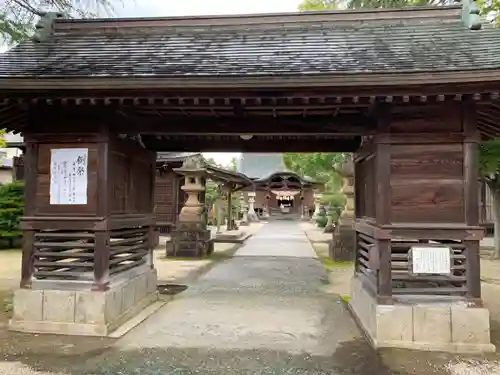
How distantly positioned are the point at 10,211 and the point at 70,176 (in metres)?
11.8

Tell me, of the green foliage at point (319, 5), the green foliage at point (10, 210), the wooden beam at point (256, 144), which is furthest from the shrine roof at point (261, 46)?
the green foliage at point (10, 210)

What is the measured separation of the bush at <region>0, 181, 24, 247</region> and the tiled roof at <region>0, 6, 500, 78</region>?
424 inches

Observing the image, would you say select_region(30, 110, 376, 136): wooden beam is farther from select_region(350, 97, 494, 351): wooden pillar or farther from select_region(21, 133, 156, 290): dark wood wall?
select_region(350, 97, 494, 351): wooden pillar

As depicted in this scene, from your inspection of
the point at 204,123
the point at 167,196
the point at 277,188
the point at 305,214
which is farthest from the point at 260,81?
the point at 305,214

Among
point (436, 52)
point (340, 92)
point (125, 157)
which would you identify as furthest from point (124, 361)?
point (436, 52)

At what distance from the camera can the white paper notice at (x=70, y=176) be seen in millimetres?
5508

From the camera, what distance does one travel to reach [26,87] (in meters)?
4.75

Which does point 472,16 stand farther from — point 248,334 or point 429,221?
point 248,334

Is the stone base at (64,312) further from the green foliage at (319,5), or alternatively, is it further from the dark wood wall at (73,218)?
the green foliage at (319,5)

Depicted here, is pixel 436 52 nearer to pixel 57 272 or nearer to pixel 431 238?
pixel 431 238

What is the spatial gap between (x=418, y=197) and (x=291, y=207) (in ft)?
120

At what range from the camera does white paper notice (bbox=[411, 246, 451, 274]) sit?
4977 millimetres

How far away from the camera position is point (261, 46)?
20.0ft

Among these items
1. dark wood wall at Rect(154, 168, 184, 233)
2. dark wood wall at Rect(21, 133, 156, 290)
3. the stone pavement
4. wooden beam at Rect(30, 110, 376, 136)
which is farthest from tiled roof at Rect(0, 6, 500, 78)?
dark wood wall at Rect(154, 168, 184, 233)
